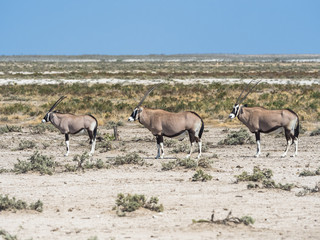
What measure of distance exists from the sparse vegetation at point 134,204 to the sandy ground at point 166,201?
106 millimetres

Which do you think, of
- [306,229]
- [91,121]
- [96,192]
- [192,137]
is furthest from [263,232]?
[91,121]

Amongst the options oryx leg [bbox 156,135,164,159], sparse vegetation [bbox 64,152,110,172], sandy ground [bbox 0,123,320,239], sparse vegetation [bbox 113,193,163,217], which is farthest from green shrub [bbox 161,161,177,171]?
sparse vegetation [bbox 113,193,163,217]

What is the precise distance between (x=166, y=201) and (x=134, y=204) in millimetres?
932

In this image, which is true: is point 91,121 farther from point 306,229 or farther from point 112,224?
point 306,229

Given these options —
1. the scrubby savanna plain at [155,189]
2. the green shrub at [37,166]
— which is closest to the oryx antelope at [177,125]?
the scrubby savanna plain at [155,189]

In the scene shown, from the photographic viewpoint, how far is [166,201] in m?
9.75

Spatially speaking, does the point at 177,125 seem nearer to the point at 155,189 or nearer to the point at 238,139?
the point at 155,189

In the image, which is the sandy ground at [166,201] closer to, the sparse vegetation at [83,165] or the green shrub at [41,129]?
the sparse vegetation at [83,165]

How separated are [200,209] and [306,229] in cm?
187

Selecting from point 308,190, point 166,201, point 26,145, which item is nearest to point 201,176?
point 166,201

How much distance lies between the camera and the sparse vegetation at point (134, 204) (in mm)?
8914

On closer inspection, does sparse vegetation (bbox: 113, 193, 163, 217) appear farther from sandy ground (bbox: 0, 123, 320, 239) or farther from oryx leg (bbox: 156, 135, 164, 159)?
oryx leg (bbox: 156, 135, 164, 159)

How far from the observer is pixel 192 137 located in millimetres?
14570

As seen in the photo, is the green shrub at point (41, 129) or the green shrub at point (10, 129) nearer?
the green shrub at point (41, 129)
